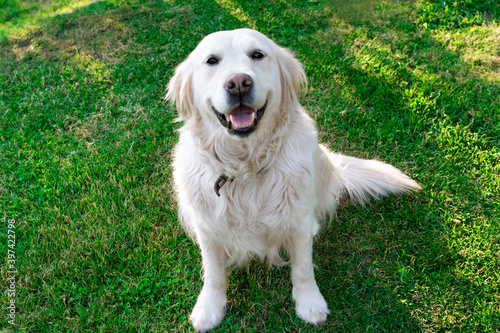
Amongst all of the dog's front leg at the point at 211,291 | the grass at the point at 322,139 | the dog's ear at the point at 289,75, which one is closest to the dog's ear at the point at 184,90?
the dog's ear at the point at 289,75

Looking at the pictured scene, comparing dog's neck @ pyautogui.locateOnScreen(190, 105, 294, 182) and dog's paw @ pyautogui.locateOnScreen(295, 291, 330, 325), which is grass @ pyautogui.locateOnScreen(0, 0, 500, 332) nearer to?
dog's paw @ pyautogui.locateOnScreen(295, 291, 330, 325)

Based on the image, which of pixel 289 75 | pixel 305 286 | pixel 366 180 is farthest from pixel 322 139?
pixel 305 286

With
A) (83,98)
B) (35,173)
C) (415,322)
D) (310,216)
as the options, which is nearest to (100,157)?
(35,173)

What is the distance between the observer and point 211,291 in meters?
2.43

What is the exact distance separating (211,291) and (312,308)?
0.68 metres

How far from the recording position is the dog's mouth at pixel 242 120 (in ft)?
6.18

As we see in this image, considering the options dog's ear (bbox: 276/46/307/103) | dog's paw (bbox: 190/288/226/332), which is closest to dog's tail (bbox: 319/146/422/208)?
dog's ear (bbox: 276/46/307/103)

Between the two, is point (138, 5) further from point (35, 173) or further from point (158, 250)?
point (158, 250)

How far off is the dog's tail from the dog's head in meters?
0.95

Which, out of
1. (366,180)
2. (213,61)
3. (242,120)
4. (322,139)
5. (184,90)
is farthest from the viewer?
(322,139)

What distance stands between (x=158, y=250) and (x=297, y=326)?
1.18 meters

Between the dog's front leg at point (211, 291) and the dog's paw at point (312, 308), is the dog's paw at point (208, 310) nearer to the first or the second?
the dog's front leg at point (211, 291)

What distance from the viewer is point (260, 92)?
1844 mm

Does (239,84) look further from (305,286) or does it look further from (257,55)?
(305,286)
